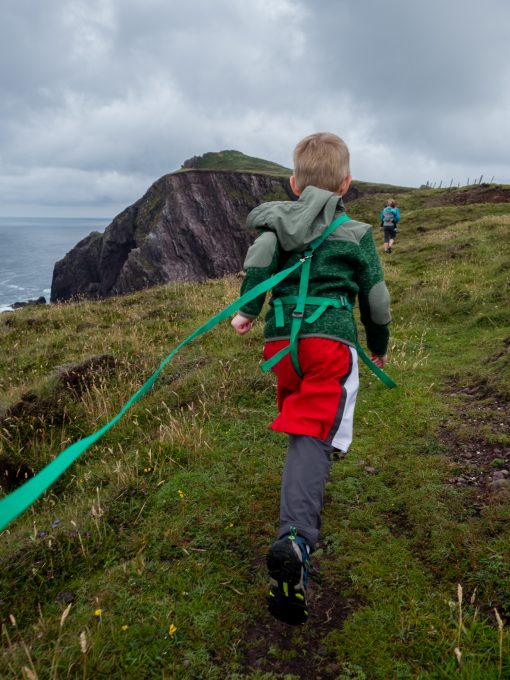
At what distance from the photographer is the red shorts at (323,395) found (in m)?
2.84

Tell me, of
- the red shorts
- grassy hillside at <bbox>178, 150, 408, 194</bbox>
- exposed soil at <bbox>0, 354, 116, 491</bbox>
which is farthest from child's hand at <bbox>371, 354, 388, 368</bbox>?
grassy hillside at <bbox>178, 150, 408, 194</bbox>

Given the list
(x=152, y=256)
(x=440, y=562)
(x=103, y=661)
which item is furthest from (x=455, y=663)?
(x=152, y=256)

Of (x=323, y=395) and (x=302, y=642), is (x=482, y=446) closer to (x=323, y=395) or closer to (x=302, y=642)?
(x=323, y=395)

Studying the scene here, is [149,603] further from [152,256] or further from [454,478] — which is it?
[152,256]

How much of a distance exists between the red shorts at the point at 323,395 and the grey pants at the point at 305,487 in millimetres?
88

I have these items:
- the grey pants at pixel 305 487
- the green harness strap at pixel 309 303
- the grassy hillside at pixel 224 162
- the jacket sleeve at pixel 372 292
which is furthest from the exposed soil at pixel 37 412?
the grassy hillside at pixel 224 162

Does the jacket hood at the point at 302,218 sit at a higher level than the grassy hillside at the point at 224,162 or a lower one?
lower

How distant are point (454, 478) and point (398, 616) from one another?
1629mm

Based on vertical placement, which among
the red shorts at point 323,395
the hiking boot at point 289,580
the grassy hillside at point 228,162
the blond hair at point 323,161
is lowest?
the hiking boot at point 289,580

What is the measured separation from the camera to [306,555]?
8.30 ft

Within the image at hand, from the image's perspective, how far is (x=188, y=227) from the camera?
89000mm

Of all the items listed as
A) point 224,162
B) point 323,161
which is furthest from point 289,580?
point 224,162

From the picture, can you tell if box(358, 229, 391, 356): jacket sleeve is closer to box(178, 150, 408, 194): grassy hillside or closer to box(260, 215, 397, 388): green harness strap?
box(260, 215, 397, 388): green harness strap

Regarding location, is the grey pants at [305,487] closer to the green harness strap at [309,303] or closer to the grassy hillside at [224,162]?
the green harness strap at [309,303]
